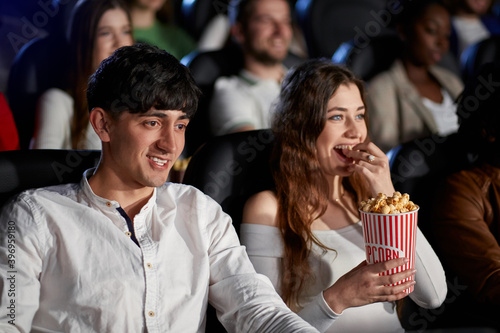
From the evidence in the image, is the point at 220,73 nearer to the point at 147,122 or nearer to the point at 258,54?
the point at 258,54

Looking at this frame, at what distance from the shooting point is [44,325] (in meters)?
1.08

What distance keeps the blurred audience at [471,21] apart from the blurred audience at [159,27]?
169 cm

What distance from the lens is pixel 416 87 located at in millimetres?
2852

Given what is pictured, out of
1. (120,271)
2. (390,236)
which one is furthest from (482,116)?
(120,271)

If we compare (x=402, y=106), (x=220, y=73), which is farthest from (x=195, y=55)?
(x=402, y=106)

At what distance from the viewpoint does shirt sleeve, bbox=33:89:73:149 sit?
84.4 inches

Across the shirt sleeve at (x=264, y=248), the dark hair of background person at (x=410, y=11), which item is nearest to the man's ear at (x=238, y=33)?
the dark hair of background person at (x=410, y=11)

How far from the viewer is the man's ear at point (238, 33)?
9.10 feet

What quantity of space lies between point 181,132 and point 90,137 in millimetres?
1066

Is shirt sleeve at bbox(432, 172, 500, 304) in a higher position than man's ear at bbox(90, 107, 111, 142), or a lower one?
lower

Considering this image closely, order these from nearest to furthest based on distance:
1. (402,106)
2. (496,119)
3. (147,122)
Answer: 1. (147,122)
2. (496,119)
3. (402,106)

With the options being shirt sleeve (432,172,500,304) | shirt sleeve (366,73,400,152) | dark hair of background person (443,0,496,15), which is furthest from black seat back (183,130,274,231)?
dark hair of background person (443,0,496,15)

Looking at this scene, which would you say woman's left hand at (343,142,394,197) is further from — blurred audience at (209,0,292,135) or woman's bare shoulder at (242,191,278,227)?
blurred audience at (209,0,292,135)

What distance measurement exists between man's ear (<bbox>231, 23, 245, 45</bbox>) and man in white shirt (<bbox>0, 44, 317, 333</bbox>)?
5.26 ft
